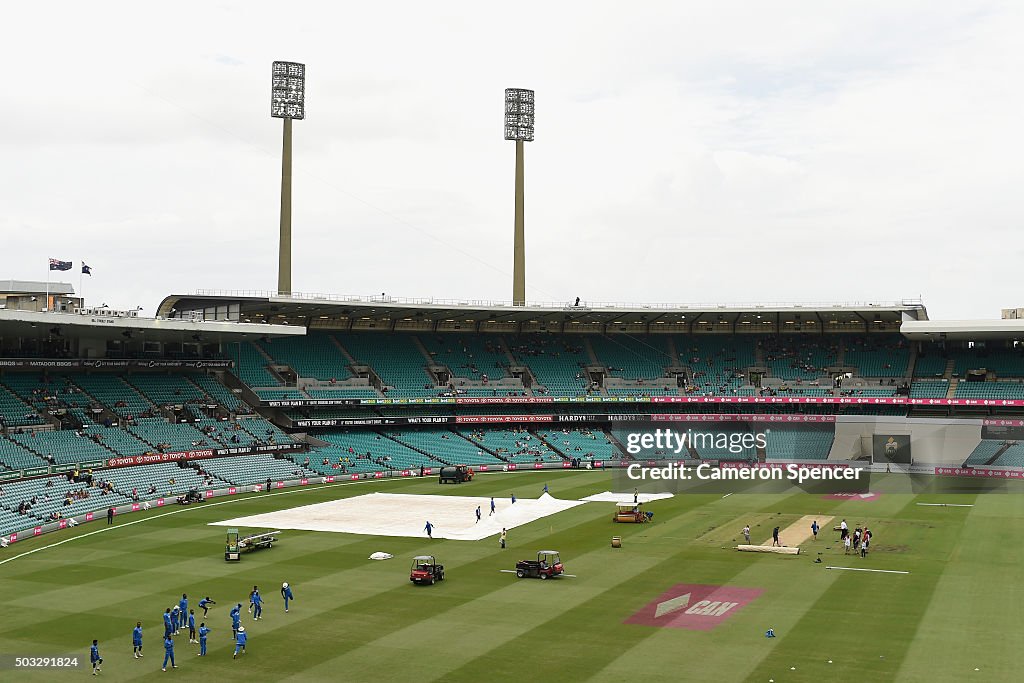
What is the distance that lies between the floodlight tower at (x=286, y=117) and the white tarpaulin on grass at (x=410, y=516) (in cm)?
3456

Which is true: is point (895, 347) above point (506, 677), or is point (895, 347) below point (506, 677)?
above

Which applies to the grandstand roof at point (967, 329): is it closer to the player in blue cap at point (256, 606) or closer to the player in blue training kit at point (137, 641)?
the player in blue cap at point (256, 606)

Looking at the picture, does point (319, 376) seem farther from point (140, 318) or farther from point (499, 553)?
point (499, 553)

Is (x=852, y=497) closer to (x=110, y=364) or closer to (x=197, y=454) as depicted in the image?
(x=197, y=454)

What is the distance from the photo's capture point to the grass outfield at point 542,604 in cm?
3023

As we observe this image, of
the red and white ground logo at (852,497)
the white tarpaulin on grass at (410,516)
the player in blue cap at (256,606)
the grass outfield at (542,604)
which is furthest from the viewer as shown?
the red and white ground logo at (852,497)

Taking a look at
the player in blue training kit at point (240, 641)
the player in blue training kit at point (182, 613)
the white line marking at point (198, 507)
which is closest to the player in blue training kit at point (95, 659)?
the player in blue training kit at point (240, 641)

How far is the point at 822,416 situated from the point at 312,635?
229ft

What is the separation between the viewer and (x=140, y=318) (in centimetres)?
7481

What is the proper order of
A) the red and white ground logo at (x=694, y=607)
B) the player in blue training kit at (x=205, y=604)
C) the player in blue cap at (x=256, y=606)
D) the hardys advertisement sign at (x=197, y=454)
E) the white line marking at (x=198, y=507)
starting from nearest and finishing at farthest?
the red and white ground logo at (x=694, y=607) → the player in blue cap at (x=256, y=606) → the player in blue training kit at (x=205, y=604) → the white line marking at (x=198, y=507) → the hardys advertisement sign at (x=197, y=454)

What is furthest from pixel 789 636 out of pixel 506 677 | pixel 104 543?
pixel 104 543

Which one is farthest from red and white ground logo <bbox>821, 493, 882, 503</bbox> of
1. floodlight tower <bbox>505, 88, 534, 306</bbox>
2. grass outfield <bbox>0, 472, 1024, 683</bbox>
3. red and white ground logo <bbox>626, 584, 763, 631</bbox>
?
floodlight tower <bbox>505, 88, 534, 306</bbox>

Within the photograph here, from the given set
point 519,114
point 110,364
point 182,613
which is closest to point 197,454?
point 110,364

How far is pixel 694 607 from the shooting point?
3731cm
